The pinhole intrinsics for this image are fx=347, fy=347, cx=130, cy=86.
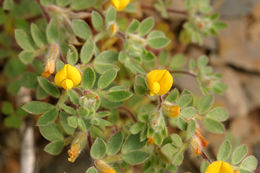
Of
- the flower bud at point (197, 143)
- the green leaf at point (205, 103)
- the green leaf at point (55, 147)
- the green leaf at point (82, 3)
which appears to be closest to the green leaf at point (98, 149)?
the green leaf at point (55, 147)

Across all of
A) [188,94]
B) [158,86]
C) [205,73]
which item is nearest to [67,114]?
[158,86]

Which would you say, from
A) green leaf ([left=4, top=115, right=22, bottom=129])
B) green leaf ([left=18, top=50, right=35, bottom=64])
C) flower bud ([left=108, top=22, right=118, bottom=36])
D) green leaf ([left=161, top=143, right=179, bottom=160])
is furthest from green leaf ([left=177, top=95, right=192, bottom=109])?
green leaf ([left=4, top=115, right=22, bottom=129])

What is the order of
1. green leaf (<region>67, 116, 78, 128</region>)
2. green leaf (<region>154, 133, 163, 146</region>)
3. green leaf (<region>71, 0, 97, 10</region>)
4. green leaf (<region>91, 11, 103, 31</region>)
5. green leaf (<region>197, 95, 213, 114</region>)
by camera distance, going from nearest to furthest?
green leaf (<region>67, 116, 78, 128</region>)
green leaf (<region>154, 133, 163, 146</region>)
green leaf (<region>197, 95, 213, 114</region>)
green leaf (<region>91, 11, 103, 31</region>)
green leaf (<region>71, 0, 97, 10</region>)

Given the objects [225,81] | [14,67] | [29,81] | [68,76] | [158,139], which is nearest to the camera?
[68,76]

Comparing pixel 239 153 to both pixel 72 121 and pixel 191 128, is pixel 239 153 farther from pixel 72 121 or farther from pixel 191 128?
pixel 72 121

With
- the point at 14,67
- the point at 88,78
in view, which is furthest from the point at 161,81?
the point at 14,67

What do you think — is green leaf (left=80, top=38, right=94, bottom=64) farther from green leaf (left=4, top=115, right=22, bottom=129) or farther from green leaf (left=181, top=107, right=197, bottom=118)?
green leaf (left=4, top=115, right=22, bottom=129)
